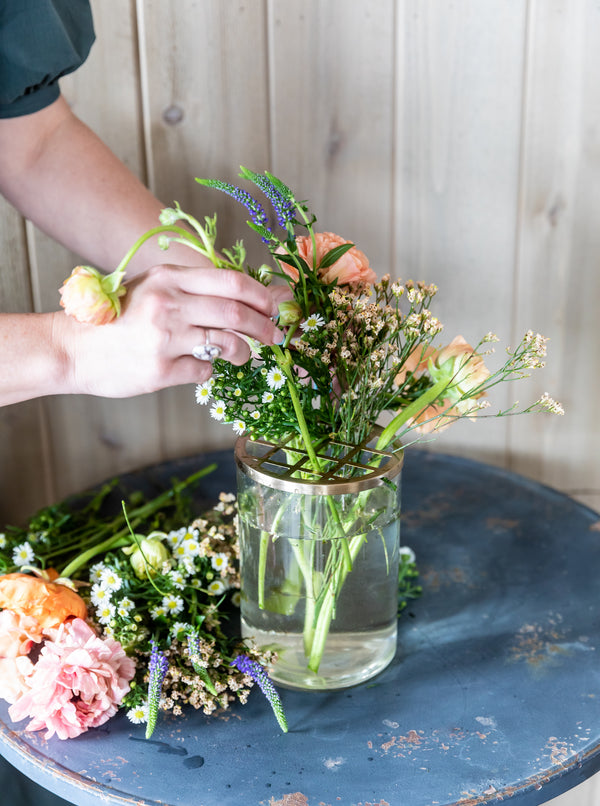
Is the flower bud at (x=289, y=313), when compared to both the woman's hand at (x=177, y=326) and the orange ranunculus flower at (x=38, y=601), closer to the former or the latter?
the woman's hand at (x=177, y=326)

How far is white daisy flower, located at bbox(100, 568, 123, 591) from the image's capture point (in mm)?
848

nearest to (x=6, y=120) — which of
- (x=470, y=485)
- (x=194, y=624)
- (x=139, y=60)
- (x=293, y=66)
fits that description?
(x=139, y=60)

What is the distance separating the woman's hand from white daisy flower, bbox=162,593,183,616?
24 cm

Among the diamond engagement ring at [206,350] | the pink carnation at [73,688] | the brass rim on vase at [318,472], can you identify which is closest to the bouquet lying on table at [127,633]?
the pink carnation at [73,688]

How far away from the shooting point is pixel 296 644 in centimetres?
82

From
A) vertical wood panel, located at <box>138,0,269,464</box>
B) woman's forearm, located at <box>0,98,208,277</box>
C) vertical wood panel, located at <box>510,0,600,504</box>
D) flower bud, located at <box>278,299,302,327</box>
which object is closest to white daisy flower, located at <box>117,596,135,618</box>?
flower bud, located at <box>278,299,302,327</box>

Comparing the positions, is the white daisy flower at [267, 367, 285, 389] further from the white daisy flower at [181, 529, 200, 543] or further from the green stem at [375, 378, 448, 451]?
the white daisy flower at [181, 529, 200, 543]

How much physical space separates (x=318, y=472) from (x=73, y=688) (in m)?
0.30

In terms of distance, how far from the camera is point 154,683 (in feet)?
2.41

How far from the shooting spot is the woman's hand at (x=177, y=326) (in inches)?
26.9

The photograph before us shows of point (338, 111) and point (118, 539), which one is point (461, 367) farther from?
point (338, 111)

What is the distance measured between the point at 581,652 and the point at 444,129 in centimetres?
81

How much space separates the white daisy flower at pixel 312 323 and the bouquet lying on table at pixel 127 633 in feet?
0.95

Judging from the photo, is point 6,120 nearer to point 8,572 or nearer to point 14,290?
point 14,290
